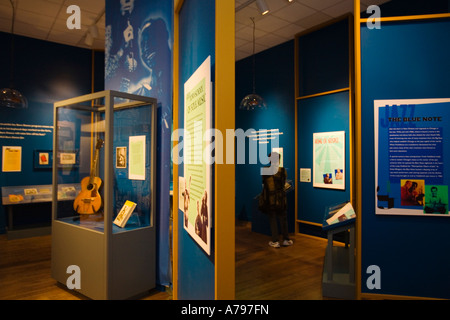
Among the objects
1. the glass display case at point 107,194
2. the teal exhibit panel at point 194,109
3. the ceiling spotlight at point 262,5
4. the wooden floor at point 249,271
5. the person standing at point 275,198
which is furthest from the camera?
the person standing at point 275,198

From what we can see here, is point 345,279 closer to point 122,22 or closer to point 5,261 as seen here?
point 122,22

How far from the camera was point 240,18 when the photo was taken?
5484mm

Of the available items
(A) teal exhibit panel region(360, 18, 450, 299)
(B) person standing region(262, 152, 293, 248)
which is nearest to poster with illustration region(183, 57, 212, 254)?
(A) teal exhibit panel region(360, 18, 450, 299)

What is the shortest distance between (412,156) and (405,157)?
0.06 m

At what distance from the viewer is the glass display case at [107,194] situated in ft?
9.53

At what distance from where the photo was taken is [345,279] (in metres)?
3.26

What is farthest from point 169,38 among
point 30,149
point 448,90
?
point 30,149

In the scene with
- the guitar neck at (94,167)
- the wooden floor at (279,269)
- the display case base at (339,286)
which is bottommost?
the wooden floor at (279,269)

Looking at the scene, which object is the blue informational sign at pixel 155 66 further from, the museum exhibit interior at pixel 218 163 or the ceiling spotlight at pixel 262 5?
the ceiling spotlight at pixel 262 5

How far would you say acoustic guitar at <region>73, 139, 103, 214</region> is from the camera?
11.1 feet

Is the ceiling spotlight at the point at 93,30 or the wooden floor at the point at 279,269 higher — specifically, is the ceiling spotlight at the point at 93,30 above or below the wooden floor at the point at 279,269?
above

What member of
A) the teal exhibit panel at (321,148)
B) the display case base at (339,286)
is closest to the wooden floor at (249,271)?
the display case base at (339,286)

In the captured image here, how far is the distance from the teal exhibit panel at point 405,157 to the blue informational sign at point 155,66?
81.6 inches

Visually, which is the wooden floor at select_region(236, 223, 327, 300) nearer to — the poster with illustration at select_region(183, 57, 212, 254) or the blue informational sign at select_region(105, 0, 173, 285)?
the blue informational sign at select_region(105, 0, 173, 285)
